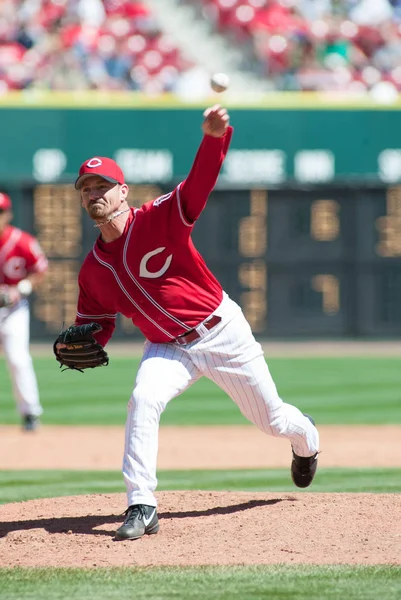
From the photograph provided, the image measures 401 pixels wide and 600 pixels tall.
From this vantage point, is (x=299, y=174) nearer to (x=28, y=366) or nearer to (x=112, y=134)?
(x=112, y=134)

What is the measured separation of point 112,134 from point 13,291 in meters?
7.10

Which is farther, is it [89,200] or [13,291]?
[13,291]

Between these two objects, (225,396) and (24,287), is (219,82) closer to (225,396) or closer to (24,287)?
(24,287)

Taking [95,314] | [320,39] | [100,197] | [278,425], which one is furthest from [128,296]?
[320,39]

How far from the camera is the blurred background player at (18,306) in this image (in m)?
8.80

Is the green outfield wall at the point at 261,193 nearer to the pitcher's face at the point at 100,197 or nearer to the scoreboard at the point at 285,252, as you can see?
the scoreboard at the point at 285,252

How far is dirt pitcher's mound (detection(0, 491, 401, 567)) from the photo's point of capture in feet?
13.7

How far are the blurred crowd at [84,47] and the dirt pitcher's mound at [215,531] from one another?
12354 millimetres

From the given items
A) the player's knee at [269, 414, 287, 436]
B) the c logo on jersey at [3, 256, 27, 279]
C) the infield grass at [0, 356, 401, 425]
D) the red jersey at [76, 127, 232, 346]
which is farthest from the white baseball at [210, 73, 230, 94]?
the infield grass at [0, 356, 401, 425]

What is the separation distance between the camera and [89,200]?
4.66 meters

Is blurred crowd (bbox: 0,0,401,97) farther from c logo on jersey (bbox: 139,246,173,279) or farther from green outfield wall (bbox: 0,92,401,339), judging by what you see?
c logo on jersey (bbox: 139,246,173,279)

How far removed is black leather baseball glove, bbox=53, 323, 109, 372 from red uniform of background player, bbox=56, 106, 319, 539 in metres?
0.08

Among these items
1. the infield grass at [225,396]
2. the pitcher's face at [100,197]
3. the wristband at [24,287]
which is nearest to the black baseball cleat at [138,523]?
the pitcher's face at [100,197]

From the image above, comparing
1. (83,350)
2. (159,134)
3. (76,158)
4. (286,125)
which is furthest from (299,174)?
(83,350)
